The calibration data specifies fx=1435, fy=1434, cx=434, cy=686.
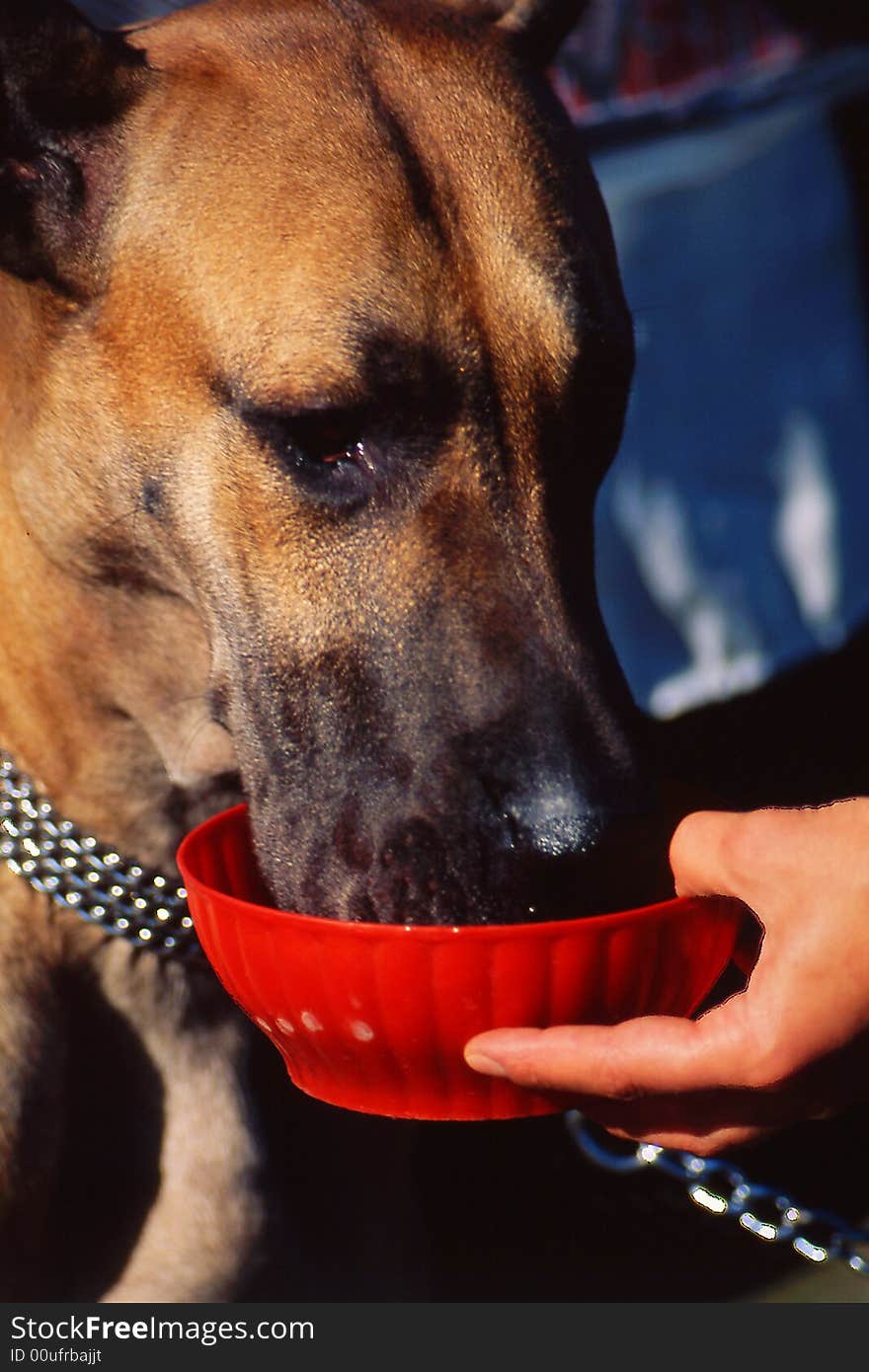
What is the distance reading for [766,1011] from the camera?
1156 millimetres

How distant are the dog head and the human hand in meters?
0.11

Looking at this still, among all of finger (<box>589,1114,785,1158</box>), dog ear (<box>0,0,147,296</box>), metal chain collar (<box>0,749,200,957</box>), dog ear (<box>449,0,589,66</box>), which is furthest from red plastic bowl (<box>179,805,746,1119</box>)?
dog ear (<box>449,0,589,66</box>)

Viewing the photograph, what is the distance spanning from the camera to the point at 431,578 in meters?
1.35

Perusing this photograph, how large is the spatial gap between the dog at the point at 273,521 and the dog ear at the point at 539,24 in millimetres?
64

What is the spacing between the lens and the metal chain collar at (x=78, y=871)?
5.18 feet

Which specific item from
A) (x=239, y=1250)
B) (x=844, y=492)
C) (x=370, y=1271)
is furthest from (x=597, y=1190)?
(x=844, y=492)

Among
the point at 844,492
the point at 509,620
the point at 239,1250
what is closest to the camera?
the point at 509,620

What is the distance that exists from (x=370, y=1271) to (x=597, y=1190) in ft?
4.03

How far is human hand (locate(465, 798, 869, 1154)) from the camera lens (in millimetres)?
1139

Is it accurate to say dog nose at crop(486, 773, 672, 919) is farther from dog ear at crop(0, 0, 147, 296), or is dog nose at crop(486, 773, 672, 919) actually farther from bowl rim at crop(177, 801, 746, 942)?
dog ear at crop(0, 0, 147, 296)

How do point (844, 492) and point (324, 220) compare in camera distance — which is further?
point (844, 492)

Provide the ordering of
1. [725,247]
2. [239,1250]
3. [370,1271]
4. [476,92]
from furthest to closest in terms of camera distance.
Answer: [725,247]
[370,1271]
[239,1250]
[476,92]

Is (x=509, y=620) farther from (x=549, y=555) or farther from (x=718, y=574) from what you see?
(x=718, y=574)

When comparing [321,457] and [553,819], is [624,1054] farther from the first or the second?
[321,457]
